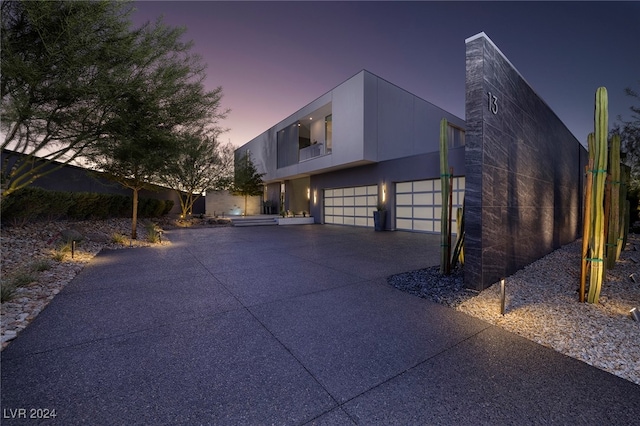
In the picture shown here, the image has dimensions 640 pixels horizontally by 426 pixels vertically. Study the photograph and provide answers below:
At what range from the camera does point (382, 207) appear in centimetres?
1391

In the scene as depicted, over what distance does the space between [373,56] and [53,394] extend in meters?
15.2

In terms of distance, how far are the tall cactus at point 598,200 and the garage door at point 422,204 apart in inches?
291

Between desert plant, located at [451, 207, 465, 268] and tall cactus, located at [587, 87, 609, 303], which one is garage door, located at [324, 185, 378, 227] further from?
tall cactus, located at [587, 87, 609, 303]

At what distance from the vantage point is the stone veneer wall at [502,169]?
4055 millimetres

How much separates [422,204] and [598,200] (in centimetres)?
903

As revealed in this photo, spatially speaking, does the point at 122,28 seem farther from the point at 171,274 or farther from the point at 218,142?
the point at 218,142

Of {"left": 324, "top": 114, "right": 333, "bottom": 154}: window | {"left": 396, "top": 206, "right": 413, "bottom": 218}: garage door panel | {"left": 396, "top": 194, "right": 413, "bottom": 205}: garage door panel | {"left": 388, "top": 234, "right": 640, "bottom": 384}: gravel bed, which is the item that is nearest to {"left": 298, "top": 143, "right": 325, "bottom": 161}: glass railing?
{"left": 324, "top": 114, "right": 333, "bottom": 154}: window

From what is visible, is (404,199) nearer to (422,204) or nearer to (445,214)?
(422,204)

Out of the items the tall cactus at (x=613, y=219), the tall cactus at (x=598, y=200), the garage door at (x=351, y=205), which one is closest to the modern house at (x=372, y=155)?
the garage door at (x=351, y=205)

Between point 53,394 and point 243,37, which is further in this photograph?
point 243,37

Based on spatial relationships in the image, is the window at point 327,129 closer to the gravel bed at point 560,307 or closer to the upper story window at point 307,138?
the upper story window at point 307,138

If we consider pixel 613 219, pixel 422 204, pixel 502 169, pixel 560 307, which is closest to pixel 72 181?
pixel 502 169

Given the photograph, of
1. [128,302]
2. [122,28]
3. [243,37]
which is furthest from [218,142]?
[128,302]

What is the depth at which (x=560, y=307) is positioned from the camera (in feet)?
11.4
